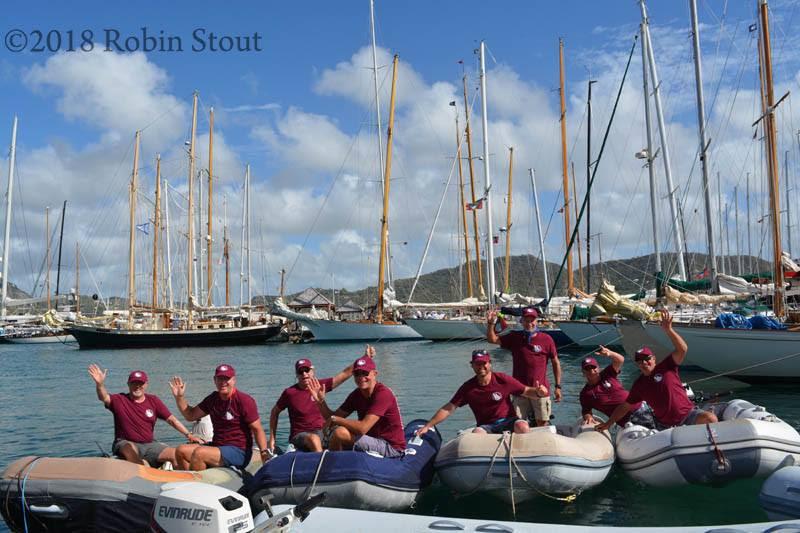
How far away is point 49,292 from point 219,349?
47.2 m

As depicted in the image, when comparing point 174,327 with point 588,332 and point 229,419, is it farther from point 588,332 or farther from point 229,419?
point 229,419

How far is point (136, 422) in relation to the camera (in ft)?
29.1

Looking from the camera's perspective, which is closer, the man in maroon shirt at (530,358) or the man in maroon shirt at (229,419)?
the man in maroon shirt at (229,419)

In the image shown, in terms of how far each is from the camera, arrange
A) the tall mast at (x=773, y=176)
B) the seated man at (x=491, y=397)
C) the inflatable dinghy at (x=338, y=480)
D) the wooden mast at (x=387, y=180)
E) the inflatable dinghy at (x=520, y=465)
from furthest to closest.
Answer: the wooden mast at (x=387, y=180) → the tall mast at (x=773, y=176) → the seated man at (x=491, y=397) → the inflatable dinghy at (x=520, y=465) → the inflatable dinghy at (x=338, y=480)

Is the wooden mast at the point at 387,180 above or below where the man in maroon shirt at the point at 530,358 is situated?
above

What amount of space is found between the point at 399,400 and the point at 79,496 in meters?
13.0

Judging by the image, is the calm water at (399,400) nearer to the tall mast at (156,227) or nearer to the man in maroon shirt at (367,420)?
the man in maroon shirt at (367,420)

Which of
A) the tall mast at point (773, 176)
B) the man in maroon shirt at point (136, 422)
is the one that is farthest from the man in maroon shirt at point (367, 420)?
the tall mast at point (773, 176)

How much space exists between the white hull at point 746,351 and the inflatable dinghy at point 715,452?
422 inches

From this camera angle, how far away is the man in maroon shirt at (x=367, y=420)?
26.1ft

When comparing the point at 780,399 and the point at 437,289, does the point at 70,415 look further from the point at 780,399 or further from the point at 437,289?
the point at 437,289

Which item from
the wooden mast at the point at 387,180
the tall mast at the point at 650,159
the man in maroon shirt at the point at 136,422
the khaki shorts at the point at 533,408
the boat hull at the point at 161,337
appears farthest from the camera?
the boat hull at the point at 161,337

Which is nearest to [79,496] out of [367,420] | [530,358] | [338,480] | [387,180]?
[338,480]

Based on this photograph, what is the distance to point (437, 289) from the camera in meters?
170
